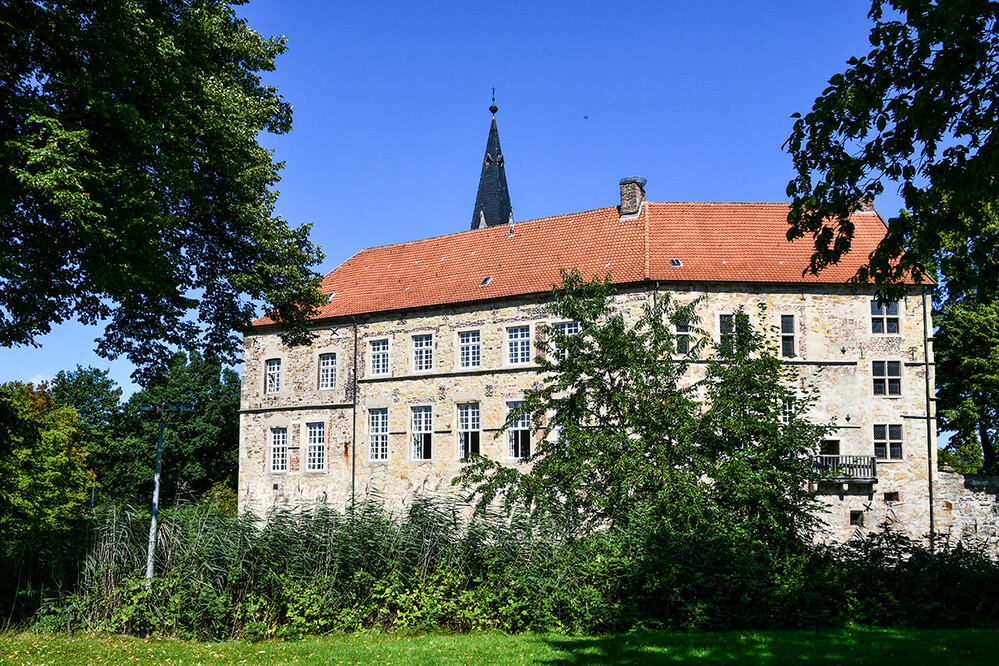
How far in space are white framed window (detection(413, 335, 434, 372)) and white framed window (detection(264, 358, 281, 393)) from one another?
19.7 ft

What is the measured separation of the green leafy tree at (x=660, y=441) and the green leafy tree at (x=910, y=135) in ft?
17.7

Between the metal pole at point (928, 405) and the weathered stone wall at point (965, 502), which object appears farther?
the metal pole at point (928, 405)

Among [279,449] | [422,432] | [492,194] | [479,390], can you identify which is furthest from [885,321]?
[492,194]

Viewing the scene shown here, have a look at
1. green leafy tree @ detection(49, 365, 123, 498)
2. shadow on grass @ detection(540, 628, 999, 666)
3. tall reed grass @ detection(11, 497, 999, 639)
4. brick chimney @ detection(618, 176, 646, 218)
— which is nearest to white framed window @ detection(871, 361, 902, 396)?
brick chimney @ detection(618, 176, 646, 218)

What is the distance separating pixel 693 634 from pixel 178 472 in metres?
36.4

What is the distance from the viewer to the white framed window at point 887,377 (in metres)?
25.6

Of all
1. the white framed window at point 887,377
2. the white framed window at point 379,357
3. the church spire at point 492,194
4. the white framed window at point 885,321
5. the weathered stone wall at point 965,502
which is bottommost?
the weathered stone wall at point 965,502

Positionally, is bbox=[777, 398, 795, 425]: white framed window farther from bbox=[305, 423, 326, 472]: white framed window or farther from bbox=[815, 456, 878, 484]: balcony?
bbox=[305, 423, 326, 472]: white framed window

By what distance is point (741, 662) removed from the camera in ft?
28.4

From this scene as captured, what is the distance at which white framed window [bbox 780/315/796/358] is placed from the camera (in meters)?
26.0

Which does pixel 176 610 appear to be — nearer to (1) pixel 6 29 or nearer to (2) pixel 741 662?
(2) pixel 741 662

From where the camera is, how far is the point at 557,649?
31.8ft

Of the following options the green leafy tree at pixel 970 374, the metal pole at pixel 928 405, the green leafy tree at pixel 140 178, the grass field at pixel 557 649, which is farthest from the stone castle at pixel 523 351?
the grass field at pixel 557 649

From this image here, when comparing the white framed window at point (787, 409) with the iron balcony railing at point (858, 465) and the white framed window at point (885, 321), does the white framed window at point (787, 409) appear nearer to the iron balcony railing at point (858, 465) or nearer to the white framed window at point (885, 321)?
the iron balcony railing at point (858, 465)
